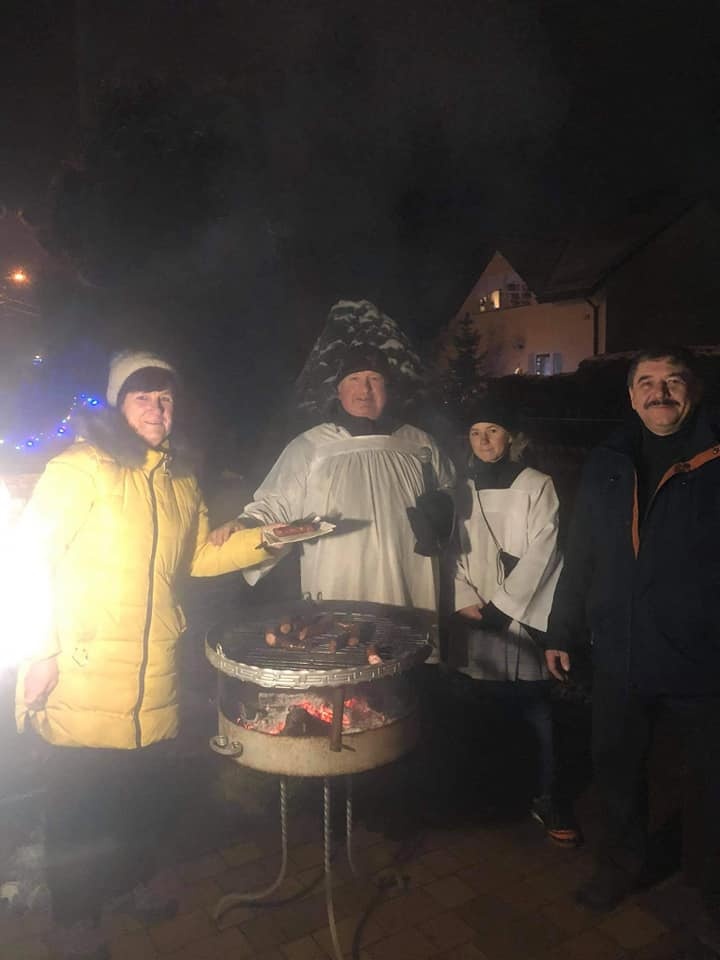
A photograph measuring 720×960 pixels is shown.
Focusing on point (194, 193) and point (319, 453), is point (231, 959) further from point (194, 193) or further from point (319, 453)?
point (194, 193)

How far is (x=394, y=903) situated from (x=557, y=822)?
1.00m

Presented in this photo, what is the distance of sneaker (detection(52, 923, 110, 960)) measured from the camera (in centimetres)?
264

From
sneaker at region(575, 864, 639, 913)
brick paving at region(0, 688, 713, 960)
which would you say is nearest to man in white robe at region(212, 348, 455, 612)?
brick paving at region(0, 688, 713, 960)

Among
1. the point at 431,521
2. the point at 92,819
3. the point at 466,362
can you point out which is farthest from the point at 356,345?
the point at 466,362

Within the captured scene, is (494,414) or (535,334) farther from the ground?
(535,334)

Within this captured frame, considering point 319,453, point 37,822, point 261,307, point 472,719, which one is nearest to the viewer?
point 37,822

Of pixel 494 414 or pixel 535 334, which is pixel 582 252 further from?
pixel 494 414

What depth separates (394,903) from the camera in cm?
301

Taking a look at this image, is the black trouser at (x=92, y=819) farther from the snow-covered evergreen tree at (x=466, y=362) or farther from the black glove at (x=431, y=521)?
the snow-covered evergreen tree at (x=466, y=362)

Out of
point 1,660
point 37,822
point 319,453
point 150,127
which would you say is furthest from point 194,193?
point 37,822

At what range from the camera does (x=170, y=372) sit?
2.95 metres

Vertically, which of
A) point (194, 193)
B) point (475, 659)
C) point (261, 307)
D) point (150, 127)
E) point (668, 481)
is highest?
point (150, 127)

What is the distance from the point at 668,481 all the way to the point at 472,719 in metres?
2.22

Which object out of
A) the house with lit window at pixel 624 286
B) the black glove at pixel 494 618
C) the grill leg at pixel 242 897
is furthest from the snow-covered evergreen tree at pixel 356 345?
the house with lit window at pixel 624 286
